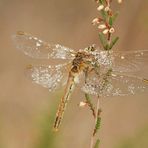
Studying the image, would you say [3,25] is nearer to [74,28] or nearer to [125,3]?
[74,28]

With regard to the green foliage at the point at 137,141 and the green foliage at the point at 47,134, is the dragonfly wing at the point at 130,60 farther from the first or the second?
the green foliage at the point at 137,141

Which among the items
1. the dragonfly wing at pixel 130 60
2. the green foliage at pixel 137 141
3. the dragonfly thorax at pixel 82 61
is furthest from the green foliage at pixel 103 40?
the green foliage at pixel 137 141

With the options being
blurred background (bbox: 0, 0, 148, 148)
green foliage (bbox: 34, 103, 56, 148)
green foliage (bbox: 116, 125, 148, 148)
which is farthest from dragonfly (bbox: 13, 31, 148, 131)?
blurred background (bbox: 0, 0, 148, 148)

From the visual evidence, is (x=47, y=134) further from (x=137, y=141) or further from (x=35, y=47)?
(x=35, y=47)

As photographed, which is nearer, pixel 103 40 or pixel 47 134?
pixel 103 40

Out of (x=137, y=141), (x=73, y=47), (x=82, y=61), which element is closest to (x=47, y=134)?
(x=137, y=141)

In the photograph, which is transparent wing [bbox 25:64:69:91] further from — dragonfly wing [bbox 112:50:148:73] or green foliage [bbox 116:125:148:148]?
green foliage [bbox 116:125:148:148]

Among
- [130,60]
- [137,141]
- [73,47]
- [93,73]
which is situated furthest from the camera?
[73,47]
